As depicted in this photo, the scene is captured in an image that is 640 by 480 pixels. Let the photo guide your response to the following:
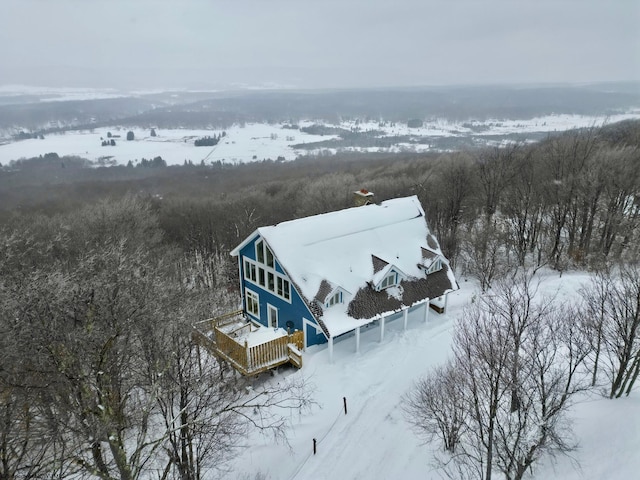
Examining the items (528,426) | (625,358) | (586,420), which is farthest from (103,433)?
(625,358)

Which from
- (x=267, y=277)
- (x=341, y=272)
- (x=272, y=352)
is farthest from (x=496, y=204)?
(x=272, y=352)

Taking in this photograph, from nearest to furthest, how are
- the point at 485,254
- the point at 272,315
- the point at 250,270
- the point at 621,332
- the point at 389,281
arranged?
the point at 621,332, the point at 389,281, the point at 272,315, the point at 250,270, the point at 485,254

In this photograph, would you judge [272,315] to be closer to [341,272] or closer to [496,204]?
[341,272]

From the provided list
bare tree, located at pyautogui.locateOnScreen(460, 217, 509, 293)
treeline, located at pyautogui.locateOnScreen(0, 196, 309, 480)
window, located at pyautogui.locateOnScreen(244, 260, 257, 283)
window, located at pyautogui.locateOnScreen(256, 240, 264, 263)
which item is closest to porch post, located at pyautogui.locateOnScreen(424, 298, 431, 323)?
bare tree, located at pyautogui.locateOnScreen(460, 217, 509, 293)

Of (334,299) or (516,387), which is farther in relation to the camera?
(334,299)

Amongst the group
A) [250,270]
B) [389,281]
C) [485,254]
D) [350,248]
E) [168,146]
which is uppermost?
[168,146]

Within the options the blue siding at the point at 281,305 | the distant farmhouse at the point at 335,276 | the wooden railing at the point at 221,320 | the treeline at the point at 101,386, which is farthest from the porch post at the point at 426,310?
the wooden railing at the point at 221,320
